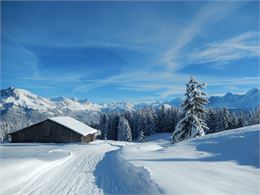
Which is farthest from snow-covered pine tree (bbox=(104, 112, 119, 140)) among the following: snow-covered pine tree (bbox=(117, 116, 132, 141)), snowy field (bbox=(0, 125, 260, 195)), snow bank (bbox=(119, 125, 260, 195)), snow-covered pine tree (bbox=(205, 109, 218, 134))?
snowy field (bbox=(0, 125, 260, 195))

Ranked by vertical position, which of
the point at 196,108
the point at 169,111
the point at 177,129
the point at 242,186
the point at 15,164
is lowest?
the point at 242,186

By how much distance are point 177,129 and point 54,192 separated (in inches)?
1065

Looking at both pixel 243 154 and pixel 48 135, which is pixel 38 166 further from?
pixel 48 135

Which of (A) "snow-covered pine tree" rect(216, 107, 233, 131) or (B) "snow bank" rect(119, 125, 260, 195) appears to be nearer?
(B) "snow bank" rect(119, 125, 260, 195)

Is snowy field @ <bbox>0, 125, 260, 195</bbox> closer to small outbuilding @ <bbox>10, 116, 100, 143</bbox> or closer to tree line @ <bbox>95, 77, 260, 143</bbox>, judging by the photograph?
tree line @ <bbox>95, 77, 260, 143</bbox>

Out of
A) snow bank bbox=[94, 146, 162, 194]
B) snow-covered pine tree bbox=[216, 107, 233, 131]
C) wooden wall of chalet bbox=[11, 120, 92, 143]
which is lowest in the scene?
snow bank bbox=[94, 146, 162, 194]

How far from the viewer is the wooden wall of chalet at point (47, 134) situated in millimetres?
49688

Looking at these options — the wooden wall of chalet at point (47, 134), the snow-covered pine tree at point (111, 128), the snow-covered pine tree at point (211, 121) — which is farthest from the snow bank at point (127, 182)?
the snow-covered pine tree at point (111, 128)

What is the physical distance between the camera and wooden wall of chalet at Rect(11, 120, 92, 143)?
163 feet

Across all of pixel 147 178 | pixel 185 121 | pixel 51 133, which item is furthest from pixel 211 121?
pixel 147 178

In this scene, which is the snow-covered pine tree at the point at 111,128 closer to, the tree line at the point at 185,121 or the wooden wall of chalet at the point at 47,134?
the tree line at the point at 185,121

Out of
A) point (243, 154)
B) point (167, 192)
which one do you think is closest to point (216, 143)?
point (243, 154)

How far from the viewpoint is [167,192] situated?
8297 mm

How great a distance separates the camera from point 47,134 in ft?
165
